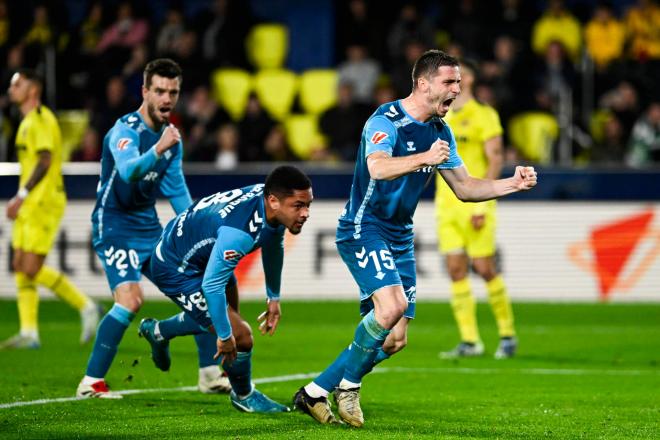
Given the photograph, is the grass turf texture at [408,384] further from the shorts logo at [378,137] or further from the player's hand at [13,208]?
the shorts logo at [378,137]

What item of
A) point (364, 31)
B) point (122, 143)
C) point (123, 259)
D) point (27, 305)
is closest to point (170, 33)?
point (364, 31)

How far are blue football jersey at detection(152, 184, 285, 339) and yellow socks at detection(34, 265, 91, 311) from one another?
4.44 m

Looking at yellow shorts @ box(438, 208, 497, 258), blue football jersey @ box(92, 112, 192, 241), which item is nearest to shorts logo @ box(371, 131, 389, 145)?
blue football jersey @ box(92, 112, 192, 241)

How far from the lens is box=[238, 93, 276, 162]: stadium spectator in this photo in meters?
18.4

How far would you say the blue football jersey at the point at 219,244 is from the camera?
24.6ft

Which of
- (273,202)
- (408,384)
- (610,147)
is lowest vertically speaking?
(408,384)

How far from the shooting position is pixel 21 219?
1251 cm

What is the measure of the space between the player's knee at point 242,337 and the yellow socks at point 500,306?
4.31 meters

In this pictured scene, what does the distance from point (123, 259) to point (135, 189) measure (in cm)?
52

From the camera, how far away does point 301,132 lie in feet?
63.5

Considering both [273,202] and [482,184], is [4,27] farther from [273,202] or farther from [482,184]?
[482,184]

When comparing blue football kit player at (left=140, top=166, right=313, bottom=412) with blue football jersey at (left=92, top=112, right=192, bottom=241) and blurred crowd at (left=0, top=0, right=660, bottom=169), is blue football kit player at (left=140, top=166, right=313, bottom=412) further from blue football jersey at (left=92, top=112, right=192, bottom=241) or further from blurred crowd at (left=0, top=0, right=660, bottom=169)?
blurred crowd at (left=0, top=0, right=660, bottom=169)

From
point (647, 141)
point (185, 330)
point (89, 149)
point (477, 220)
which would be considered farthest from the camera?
point (89, 149)

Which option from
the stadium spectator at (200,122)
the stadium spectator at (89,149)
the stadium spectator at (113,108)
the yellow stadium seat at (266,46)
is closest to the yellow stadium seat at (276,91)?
the yellow stadium seat at (266,46)
